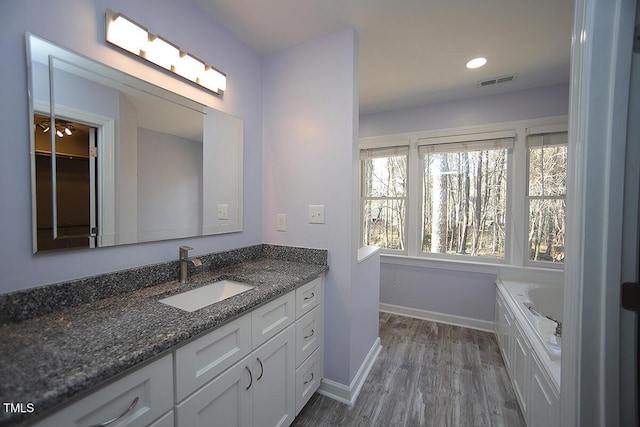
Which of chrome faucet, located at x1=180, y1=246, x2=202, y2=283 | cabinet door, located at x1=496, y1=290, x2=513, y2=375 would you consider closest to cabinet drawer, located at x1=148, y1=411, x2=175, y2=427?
chrome faucet, located at x1=180, y1=246, x2=202, y2=283

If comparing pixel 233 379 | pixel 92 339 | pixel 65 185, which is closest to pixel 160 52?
pixel 65 185

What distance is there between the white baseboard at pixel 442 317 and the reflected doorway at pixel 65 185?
10.1 feet

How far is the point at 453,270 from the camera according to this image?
290cm

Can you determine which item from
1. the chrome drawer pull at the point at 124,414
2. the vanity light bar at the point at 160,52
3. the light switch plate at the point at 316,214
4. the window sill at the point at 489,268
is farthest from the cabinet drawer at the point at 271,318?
the window sill at the point at 489,268

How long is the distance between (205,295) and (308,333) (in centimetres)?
68

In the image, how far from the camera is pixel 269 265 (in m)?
1.79

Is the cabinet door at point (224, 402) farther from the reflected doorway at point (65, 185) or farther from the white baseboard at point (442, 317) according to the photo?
the white baseboard at point (442, 317)

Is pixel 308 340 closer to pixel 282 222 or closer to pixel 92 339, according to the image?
pixel 282 222

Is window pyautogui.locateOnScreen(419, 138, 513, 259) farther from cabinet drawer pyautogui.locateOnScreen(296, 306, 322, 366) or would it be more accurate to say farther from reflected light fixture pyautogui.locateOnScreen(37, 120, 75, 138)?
reflected light fixture pyautogui.locateOnScreen(37, 120, 75, 138)

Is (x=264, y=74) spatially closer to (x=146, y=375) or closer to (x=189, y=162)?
(x=189, y=162)

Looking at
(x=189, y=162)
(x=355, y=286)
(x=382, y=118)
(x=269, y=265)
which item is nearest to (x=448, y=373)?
(x=355, y=286)

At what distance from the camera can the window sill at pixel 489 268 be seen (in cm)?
246

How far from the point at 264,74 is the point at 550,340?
262 centimetres

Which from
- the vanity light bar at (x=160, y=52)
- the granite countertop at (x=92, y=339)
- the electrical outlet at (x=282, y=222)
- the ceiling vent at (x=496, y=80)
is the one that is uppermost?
the ceiling vent at (x=496, y=80)
